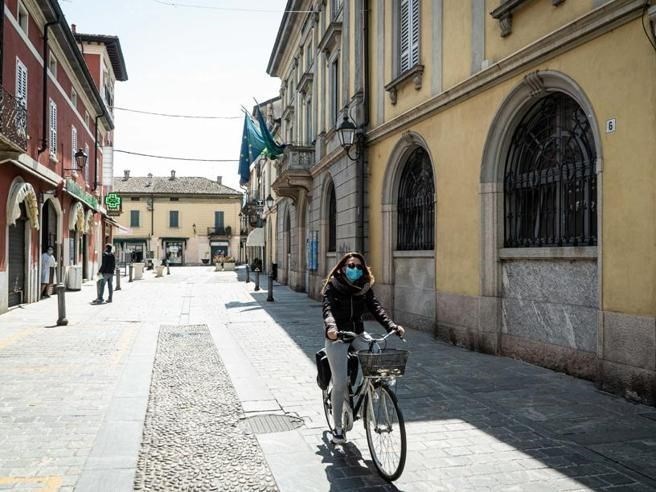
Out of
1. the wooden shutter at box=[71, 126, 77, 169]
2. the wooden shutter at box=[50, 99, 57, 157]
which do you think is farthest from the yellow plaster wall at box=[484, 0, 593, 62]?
the wooden shutter at box=[71, 126, 77, 169]

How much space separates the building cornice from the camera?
20.1 ft

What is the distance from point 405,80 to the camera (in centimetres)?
1153

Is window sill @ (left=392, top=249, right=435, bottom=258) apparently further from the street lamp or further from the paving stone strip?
the paving stone strip

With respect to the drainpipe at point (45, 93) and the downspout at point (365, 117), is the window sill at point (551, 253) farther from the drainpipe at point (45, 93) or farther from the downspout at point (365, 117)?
the drainpipe at point (45, 93)

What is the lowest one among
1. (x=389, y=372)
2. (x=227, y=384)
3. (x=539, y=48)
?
(x=227, y=384)

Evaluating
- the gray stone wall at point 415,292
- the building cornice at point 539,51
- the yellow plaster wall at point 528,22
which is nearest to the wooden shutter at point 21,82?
the building cornice at point 539,51

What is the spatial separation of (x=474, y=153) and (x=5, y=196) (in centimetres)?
1145

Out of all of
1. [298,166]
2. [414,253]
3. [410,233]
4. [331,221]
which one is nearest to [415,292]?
[414,253]

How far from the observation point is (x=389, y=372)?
12.6ft

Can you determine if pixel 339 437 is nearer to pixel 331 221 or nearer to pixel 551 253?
pixel 551 253

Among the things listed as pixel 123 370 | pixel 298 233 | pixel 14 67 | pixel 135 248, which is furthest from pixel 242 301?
pixel 135 248

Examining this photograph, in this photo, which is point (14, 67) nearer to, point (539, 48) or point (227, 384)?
point (227, 384)

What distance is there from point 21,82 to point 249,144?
821 cm

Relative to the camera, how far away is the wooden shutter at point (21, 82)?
14500mm
